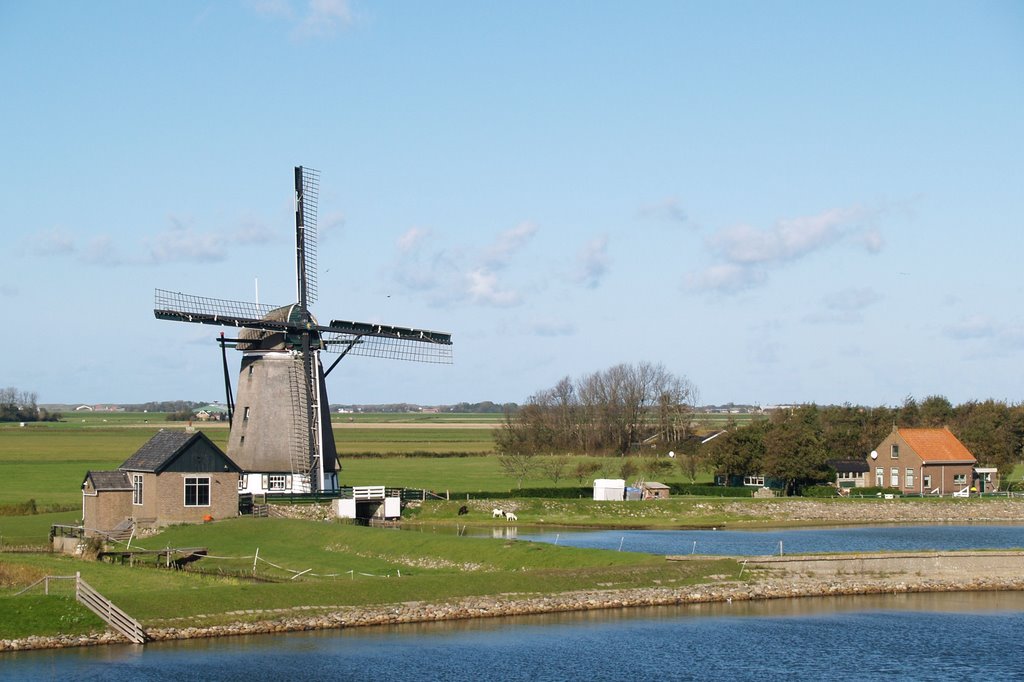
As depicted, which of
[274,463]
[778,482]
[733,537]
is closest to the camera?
[733,537]

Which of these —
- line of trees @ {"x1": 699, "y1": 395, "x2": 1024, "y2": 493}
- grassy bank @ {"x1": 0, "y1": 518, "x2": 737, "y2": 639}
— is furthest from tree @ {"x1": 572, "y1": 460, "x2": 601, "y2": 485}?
grassy bank @ {"x1": 0, "y1": 518, "x2": 737, "y2": 639}

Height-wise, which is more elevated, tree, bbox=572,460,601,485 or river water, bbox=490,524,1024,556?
tree, bbox=572,460,601,485

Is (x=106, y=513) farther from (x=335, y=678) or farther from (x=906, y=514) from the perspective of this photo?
(x=906, y=514)

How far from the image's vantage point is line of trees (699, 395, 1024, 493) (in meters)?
91.4

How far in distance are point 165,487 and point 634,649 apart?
34544mm

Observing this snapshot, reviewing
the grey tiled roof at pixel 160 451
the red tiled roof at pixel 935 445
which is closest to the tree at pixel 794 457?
the red tiled roof at pixel 935 445

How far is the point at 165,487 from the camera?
64.1 metres

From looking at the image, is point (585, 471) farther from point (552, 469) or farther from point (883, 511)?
point (883, 511)

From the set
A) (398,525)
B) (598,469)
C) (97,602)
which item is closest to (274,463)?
(398,525)

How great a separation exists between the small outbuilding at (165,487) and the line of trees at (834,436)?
4286 centimetres

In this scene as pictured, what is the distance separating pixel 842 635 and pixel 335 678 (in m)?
16.5

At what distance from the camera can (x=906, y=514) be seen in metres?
84.2

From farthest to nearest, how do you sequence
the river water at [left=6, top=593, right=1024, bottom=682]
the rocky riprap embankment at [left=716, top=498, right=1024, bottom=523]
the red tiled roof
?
the red tiled roof, the rocky riprap embankment at [left=716, top=498, right=1024, bottom=523], the river water at [left=6, top=593, right=1024, bottom=682]

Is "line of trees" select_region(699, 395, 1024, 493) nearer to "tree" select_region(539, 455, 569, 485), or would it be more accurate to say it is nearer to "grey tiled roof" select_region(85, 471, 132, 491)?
"tree" select_region(539, 455, 569, 485)
